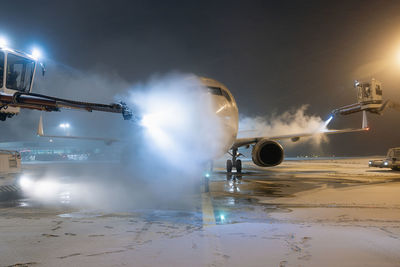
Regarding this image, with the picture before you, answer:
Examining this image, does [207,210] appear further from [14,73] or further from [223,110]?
[14,73]

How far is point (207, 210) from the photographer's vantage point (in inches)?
283

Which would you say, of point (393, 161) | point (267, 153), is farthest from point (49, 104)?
point (393, 161)

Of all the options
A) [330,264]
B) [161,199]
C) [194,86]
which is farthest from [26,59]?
[330,264]

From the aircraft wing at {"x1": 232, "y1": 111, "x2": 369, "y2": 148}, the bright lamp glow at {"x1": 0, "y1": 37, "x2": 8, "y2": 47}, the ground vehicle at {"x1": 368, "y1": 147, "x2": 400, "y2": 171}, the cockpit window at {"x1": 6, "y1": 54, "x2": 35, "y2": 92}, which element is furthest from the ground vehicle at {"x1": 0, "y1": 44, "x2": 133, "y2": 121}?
the ground vehicle at {"x1": 368, "y1": 147, "x2": 400, "y2": 171}

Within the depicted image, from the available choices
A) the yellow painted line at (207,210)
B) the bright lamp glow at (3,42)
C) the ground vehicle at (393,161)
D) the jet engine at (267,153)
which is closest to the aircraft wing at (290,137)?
the jet engine at (267,153)

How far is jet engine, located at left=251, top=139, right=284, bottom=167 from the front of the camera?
15.3m

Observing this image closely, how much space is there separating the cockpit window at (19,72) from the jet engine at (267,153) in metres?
9.94

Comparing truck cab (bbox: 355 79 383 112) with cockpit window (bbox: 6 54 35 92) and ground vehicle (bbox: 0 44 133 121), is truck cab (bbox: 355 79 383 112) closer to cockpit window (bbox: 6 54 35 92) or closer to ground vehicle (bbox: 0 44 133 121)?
ground vehicle (bbox: 0 44 133 121)

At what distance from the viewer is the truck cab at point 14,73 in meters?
10.6

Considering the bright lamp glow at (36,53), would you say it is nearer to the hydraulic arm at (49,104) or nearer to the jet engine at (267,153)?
the hydraulic arm at (49,104)

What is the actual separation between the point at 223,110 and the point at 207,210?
4.64m

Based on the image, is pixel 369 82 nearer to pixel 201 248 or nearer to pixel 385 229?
pixel 385 229

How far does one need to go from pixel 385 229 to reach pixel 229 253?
2.90 metres

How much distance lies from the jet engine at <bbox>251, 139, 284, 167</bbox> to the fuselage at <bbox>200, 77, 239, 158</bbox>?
3.71 m
